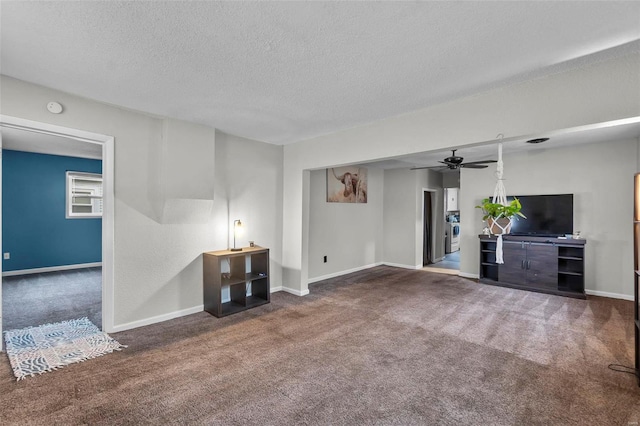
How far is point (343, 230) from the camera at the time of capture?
6.36m

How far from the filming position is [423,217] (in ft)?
24.1

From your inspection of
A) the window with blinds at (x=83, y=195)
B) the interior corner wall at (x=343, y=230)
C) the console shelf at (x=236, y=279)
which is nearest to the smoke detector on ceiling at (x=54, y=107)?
the console shelf at (x=236, y=279)

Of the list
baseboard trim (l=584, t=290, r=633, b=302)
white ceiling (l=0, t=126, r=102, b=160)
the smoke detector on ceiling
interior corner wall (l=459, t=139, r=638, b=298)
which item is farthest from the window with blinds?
baseboard trim (l=584, t=290, r=633, b=302)

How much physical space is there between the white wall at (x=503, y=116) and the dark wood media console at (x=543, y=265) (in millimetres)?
3281

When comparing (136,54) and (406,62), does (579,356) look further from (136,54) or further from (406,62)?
(136,54)

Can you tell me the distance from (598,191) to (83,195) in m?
9.94

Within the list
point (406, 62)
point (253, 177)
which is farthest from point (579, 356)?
point (253, 177)

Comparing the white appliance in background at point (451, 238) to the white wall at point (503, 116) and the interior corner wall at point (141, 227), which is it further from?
the interior corner wall at point (141, 227)

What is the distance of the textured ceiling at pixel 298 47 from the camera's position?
1.68 meters

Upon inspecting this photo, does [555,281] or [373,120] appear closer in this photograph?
[373,120]

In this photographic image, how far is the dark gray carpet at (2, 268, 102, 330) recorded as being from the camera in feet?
11.9

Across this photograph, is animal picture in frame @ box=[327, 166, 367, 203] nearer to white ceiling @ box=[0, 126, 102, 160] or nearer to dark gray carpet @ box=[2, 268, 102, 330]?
white ceiling @ box=[0, 126, 102, 160]

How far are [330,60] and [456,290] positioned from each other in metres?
4.45

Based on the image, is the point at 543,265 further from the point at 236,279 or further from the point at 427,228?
the point at 236,279
